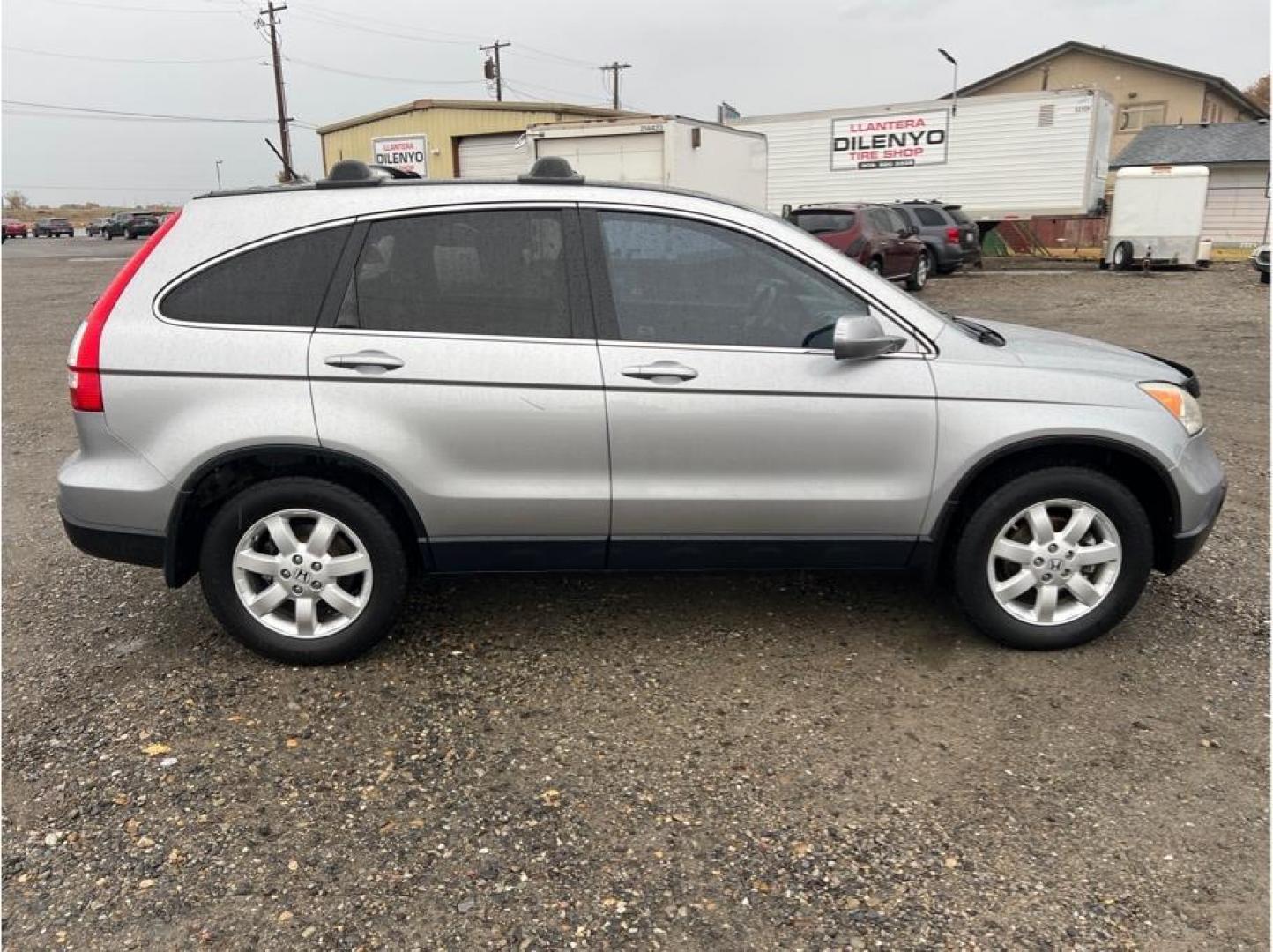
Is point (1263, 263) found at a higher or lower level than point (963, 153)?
lower

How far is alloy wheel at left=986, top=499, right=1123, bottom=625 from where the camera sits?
11.4 feet

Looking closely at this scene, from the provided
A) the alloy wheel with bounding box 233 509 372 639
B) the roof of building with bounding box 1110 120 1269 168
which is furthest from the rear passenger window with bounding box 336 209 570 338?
the roof of building with bounding box 1110 120 1269 168

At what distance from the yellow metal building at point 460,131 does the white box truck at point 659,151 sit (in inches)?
251

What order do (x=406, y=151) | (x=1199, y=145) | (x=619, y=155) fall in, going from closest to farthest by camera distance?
1. (x=619, y=155)
2. (x=406, y=151)
3. (x=1199, y=145)

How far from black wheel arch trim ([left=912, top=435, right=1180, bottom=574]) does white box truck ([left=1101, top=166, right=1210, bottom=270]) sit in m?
20.7

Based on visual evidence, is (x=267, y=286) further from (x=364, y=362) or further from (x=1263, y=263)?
(x=1263, y=263)

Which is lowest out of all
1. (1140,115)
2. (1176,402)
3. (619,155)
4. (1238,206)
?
(1176,402)

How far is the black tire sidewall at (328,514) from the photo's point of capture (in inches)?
132

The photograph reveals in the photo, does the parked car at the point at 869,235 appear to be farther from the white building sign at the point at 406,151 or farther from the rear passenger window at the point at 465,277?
the rear passenger window at the point at 465,277

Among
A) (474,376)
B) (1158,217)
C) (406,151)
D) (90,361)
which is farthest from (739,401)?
(406,151)

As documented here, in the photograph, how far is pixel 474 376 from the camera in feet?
10.8

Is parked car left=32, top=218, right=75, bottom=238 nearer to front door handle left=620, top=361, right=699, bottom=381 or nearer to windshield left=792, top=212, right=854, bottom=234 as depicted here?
windshield left=792, top=212, right=854, bottom=234

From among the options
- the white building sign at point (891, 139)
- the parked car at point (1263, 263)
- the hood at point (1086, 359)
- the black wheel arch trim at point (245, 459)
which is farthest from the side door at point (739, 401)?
the white building sign at point (891, 139)

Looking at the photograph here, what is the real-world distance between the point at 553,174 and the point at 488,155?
20979 millimetres
